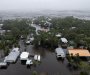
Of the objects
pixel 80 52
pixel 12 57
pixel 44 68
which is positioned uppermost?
pixel 80 52

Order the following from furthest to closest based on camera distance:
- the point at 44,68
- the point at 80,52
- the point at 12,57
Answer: the point at 80,52 < the point at 12,57 < the point at 44,68

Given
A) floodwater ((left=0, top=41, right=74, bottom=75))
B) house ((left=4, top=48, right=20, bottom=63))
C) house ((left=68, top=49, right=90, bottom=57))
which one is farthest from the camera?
house ((left=68, top=49, right=90, bottom=57))

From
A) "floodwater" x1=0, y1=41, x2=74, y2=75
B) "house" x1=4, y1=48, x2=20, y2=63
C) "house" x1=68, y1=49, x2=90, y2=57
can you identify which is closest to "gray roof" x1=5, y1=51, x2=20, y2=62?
"house" x1=4, y1=48, x2=20, y2=63

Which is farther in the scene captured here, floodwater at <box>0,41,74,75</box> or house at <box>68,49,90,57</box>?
house at <box>68,49,90,57</box>

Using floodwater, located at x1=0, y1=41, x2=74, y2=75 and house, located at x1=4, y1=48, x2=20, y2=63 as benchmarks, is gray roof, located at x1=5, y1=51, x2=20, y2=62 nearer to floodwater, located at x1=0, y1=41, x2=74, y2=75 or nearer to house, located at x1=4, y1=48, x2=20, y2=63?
house, located at x1=4, y1=48, x2=20, y2=63

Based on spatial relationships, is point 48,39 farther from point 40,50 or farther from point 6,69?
point 6,69

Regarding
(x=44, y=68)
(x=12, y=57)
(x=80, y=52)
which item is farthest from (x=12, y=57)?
(x=80, y=52)

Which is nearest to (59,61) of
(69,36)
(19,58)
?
(19,58)

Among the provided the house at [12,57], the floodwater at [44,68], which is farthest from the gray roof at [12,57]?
the floodwater at [44,68]

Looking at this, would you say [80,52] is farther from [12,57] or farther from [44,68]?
[12,57]

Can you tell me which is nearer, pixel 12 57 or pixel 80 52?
pixel 12 57

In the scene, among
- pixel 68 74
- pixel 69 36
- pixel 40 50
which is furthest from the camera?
pixel 69 36
